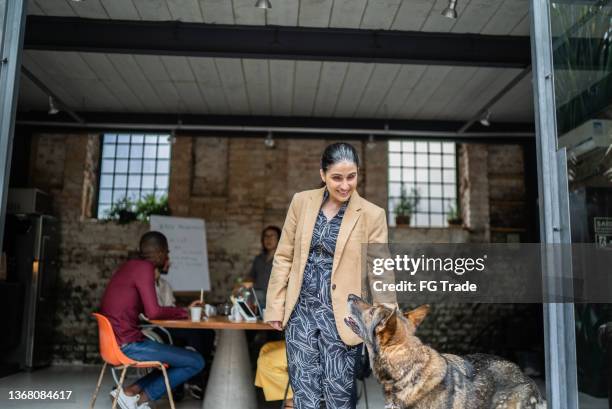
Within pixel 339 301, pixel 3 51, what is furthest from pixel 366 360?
pixel 3 51

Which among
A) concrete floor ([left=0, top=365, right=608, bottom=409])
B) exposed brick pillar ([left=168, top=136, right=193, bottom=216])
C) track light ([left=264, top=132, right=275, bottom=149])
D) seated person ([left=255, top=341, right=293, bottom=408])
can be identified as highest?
track light ([left=264, top=132, right=275, bottom=149])

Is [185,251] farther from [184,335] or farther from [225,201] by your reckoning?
[184,335]

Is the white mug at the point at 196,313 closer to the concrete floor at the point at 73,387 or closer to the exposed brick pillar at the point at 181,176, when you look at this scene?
the concrete floor at the point at 73,387

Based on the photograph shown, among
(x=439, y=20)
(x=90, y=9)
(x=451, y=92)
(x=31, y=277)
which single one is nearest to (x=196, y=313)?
(x=90, y=9)

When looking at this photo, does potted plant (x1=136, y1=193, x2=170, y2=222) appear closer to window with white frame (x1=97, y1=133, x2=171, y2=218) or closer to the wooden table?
window with white frame (x1=97, y1=133, x2=171, y2=218)

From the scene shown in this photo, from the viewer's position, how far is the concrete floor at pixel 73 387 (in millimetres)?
5570

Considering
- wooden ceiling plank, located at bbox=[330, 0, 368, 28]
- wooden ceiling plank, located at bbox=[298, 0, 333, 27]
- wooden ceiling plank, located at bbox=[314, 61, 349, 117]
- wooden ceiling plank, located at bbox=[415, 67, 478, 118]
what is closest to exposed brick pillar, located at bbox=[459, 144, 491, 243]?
wooden ceiling plank, located at bbox=[415, 67, 478, 118]

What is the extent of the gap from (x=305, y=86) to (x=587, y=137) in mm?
4458

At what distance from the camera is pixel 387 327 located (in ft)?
7.54

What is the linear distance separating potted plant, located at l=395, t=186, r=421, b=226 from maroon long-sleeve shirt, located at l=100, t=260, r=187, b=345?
4951 millimetres

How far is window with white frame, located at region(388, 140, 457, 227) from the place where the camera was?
921 centimetres

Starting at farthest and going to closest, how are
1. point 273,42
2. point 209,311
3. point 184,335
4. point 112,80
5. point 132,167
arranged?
point 132,167 → point 112,80 → point 184,335 → point 273,42 → point 209,311

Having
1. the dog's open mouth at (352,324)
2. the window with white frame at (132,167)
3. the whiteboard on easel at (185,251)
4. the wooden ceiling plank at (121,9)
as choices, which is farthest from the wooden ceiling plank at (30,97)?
the dog's open mouth at (352,324)

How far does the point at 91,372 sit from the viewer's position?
25.1 ft
